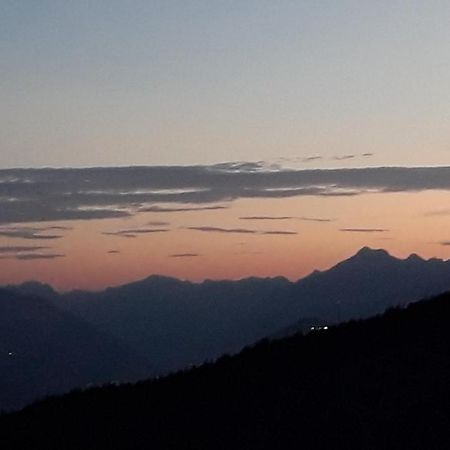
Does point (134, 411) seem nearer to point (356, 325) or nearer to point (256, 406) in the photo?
point (256, 406)

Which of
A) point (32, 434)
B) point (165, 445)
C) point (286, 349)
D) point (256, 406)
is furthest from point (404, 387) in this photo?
point (32, 434)

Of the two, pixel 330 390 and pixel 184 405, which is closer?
pixel 330 390

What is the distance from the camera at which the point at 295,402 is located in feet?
70.1

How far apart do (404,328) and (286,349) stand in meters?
2.96

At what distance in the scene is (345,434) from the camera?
758 inches

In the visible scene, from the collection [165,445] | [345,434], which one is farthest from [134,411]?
[345,434]

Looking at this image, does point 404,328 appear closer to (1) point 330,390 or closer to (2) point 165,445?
(1) point 330,390

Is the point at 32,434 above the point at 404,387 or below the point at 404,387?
below

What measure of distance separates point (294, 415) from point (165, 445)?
91.9 inches

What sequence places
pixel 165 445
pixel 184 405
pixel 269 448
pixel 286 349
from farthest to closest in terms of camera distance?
pixel 286 349 → pixel 184 405 → pixel 165 445 → pixel 269 448

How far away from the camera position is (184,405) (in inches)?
914

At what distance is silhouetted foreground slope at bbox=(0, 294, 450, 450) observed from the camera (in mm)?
19422

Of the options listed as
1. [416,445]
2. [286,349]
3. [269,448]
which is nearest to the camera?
[416,445]

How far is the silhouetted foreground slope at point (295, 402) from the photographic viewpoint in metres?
19.4
